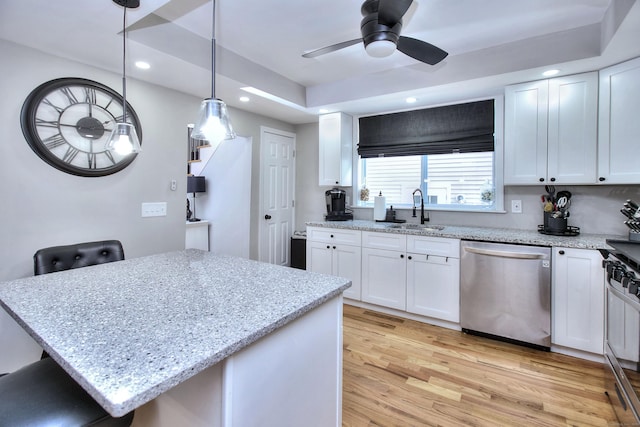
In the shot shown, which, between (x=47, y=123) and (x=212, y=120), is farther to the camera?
(x=47, y=123)

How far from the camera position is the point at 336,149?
3822 millimetres

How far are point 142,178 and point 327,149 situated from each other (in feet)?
6.77

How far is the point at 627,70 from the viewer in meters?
2.27

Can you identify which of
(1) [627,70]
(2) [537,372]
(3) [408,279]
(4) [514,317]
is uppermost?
(1) [627,70]

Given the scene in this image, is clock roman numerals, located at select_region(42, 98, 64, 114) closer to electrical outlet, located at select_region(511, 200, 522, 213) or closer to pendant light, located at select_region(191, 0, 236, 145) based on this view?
pendant light, located at select_region(191, 0, 236, 145)

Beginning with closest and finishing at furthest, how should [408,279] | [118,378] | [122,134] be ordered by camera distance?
[118,378]
[122,134]
[408,279]

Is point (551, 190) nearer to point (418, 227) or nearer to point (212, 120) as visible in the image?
point (418, 227)

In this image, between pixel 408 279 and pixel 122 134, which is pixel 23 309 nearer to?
pixel 122 134

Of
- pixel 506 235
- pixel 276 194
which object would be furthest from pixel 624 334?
pixel 276 194

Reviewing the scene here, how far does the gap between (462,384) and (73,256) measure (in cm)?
267

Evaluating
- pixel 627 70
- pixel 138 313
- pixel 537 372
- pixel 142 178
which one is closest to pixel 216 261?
pixel 138 313

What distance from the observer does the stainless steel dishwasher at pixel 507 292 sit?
244cm

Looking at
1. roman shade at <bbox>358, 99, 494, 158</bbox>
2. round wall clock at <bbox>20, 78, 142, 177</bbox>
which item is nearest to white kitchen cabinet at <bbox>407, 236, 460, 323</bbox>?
roman shade at <bbox>358, 99, 494, 158</bbox>

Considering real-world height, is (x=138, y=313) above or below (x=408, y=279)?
above
